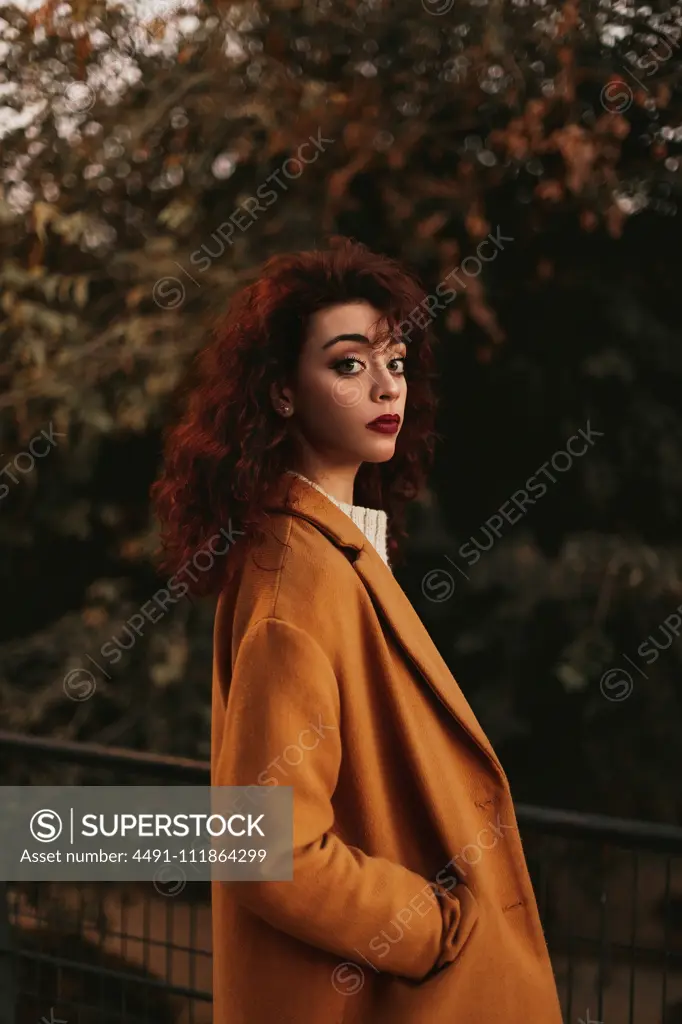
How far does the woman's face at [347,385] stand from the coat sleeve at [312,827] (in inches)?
11.4

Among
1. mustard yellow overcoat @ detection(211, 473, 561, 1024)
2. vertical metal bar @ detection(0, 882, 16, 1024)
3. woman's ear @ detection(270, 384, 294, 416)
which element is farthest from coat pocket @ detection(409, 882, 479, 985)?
vertical metal bar @ detection(0, 882, 16, 1024)

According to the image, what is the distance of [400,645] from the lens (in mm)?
1544

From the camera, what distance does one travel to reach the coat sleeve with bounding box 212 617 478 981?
1.38 meters

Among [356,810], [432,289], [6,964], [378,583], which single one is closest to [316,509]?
[378,583]

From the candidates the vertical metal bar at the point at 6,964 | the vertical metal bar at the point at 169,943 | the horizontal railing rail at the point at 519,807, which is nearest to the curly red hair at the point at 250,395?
the horizontal railing rail at the point at 519,807

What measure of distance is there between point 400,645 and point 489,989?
0.44 meters

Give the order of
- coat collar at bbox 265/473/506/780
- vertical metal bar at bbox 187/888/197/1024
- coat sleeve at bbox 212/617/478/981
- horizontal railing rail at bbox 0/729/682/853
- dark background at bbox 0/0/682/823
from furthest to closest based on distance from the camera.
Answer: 1. dark background at bbox 0/0/682/823
2. vertical metal bar at bbox 187/888/197/1024
3. horizontal railing rail at bbox 0/729/682/853
4. coat collar at bbox 265/473/506/780
5. coat sleeve at bbox 212/617/478/981

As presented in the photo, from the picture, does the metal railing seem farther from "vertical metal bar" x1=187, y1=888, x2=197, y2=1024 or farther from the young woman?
the young woman

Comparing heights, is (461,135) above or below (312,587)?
above

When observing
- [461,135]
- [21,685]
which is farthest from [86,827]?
[461,135]

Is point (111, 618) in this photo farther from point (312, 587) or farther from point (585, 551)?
point (312, 587)

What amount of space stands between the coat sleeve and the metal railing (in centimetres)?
49

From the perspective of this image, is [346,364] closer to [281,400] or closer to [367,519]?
[281,400]

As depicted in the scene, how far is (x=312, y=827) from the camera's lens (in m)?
1.39
